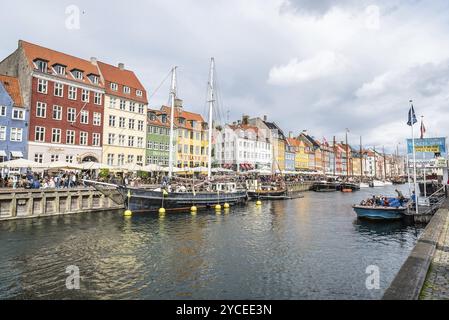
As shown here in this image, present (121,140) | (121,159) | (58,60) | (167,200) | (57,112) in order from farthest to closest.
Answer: (121,140) < (121,159) < (58,60) < (57,112) < (167,200)

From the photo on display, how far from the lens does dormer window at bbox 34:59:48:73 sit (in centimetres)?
4402

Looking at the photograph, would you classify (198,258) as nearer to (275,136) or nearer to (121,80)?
(121,80)

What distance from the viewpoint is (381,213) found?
95.1 ft

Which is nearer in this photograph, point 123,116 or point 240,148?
point 123,116

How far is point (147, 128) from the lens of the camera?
6181 centimetres

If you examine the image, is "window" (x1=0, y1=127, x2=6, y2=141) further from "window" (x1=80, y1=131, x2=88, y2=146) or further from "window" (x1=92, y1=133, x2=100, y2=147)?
"window" (x1=92, y1=133, x2=100, y2=147)

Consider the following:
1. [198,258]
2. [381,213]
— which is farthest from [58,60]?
[381,213]

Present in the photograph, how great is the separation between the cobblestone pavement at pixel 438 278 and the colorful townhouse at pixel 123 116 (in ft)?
148

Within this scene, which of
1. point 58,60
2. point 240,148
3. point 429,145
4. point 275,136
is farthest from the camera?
point 275,136

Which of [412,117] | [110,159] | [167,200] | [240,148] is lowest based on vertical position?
[167,200]

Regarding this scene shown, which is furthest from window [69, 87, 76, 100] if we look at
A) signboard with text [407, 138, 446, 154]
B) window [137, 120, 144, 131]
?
signboard with text [407, 138, 446, 154]

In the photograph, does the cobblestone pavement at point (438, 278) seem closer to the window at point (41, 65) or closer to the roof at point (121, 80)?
the window at point (41, 65)

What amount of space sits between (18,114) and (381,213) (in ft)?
147
